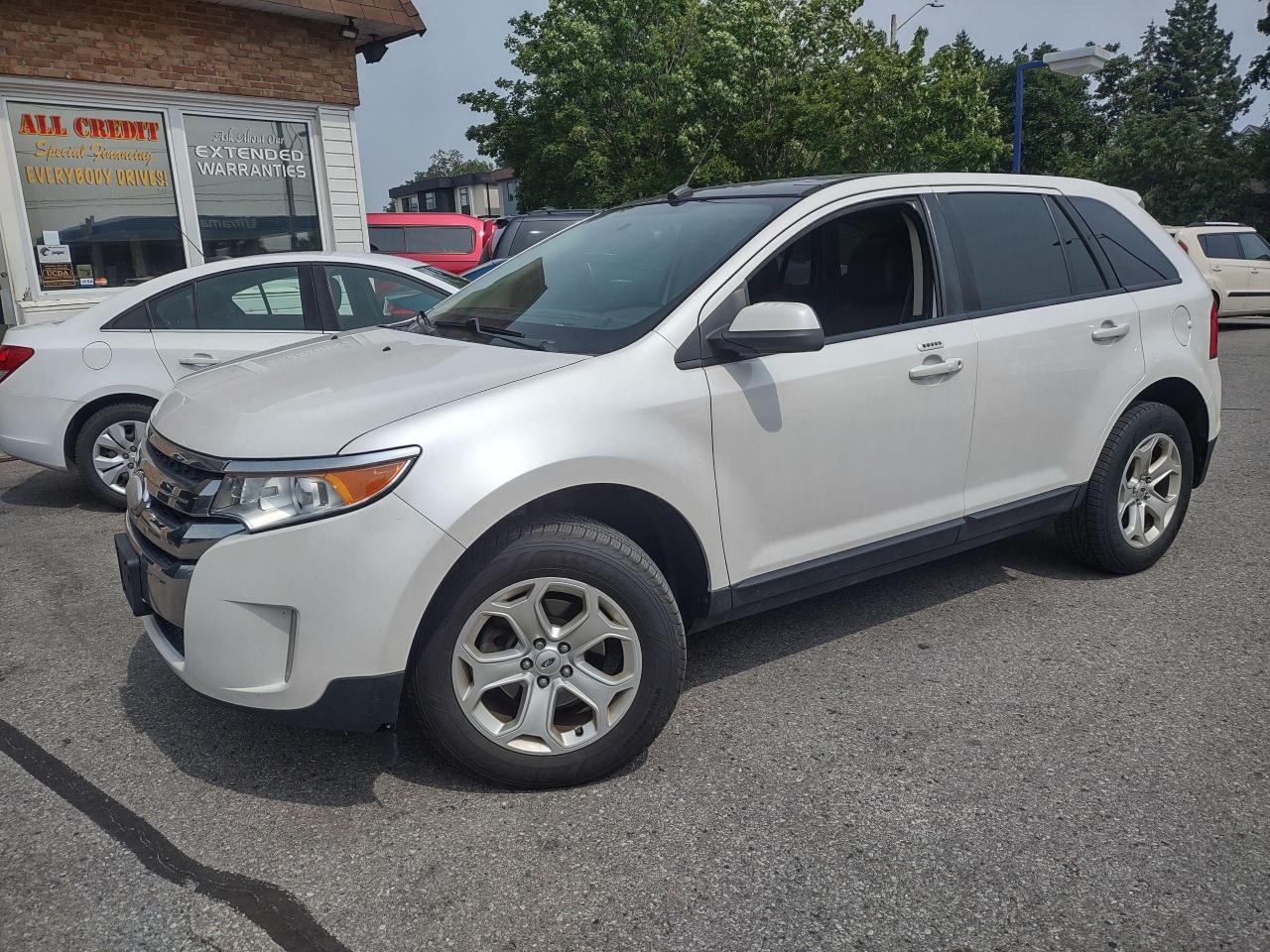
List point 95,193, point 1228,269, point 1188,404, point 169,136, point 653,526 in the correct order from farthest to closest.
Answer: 1. point 1228,269
2. point 169,136
3. point 95,193
4. point 1188,404
5. point 653,526

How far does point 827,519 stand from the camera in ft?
11.6

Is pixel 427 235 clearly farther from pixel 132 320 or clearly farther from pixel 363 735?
pixel 363 735

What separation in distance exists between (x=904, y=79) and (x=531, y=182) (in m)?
14.0

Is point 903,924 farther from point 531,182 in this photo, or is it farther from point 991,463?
point 531,182

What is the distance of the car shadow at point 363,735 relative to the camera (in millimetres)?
3068

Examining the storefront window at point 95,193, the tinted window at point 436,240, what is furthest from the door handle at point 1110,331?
→ the tinted window at point 436,240

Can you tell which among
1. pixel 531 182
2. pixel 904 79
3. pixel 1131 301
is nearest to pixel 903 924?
pixel 1131 301

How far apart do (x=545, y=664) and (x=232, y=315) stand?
458cm

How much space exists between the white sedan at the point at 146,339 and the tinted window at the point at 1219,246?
13792 mm

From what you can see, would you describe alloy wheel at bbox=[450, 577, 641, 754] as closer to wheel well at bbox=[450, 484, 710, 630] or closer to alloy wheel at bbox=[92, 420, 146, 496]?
wheel well at bbox=[450, 484, 710, 630]

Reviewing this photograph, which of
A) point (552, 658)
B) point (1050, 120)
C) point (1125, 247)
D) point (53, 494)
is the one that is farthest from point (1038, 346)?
point (1050, 120)

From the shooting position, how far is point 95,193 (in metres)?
11.0

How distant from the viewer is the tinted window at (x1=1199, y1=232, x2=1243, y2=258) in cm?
1608

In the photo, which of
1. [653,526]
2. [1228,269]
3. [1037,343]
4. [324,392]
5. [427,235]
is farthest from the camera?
[427,235]
